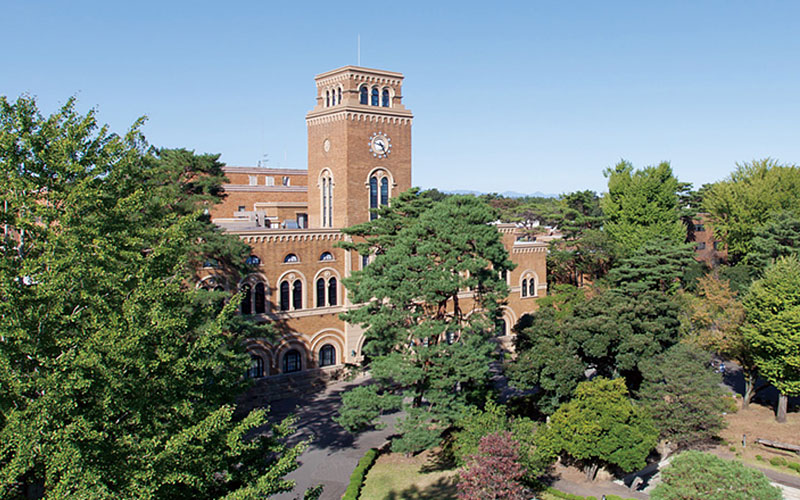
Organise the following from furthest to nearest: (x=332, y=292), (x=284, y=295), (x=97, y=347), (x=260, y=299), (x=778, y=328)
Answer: (x=332, y=292), (x=284, y=295), (x=260, y=299), (x=778, y=328), (x=97, y=347)

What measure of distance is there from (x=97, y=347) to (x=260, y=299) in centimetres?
2107

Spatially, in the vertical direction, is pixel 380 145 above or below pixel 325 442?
above

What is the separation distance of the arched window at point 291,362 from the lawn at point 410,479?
930 cm

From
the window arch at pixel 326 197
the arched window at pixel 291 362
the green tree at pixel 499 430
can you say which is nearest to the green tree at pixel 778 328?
the green tree at pixel 499 430

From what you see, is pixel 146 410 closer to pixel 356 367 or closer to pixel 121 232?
pixel 121 232

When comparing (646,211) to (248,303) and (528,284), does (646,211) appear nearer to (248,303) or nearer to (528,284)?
(528,284)

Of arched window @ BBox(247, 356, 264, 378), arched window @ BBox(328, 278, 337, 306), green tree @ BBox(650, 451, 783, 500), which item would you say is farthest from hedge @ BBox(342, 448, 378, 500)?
arched window @ BBox(328, 278, 337, 306)

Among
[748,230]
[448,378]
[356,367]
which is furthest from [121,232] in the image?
[748,230]

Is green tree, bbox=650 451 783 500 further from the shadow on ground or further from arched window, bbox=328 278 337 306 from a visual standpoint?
arched window, bbox=328 278 337 306

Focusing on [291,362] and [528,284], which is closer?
[291,362]

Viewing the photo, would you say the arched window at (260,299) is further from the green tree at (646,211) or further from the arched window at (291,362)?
the green tree at (646,211)

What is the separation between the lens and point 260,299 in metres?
33.3

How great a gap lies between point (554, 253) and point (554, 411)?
20322 mm

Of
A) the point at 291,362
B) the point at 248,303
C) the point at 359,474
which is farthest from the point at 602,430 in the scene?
the point at 248,303
